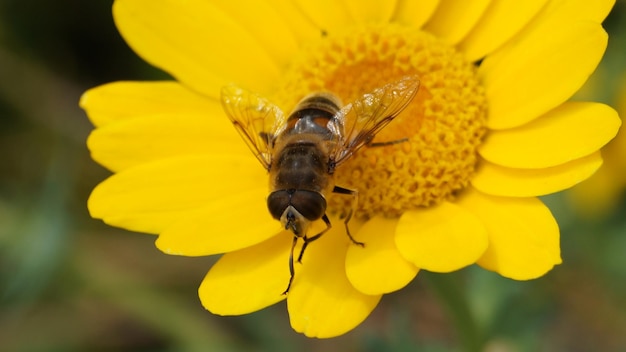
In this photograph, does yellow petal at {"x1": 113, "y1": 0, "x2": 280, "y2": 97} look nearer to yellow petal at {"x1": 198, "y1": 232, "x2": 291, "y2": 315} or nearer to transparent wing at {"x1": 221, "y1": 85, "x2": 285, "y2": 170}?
transparent wing at {"x1": 221, "y1": 85, "x2": 285, "y2": 170}

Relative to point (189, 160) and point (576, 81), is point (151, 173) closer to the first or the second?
point (189, 160)

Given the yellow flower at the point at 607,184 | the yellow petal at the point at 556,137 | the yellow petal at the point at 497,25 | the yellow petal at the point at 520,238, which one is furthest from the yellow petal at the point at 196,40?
the yellow flower at the point at 607,184

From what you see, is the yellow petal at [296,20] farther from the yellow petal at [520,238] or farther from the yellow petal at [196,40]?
the yellow petal at [520,238]

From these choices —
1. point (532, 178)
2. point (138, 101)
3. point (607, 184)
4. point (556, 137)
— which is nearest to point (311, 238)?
point (532, 178)

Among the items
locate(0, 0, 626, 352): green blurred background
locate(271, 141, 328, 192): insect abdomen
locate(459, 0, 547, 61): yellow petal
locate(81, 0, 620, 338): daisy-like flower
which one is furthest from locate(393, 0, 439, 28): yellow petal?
locate(0, 0, 626, 352): green blurred background

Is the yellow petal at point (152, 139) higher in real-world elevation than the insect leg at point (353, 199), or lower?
higher

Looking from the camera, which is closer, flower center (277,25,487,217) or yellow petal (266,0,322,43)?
flower center (277,25,487,217)
